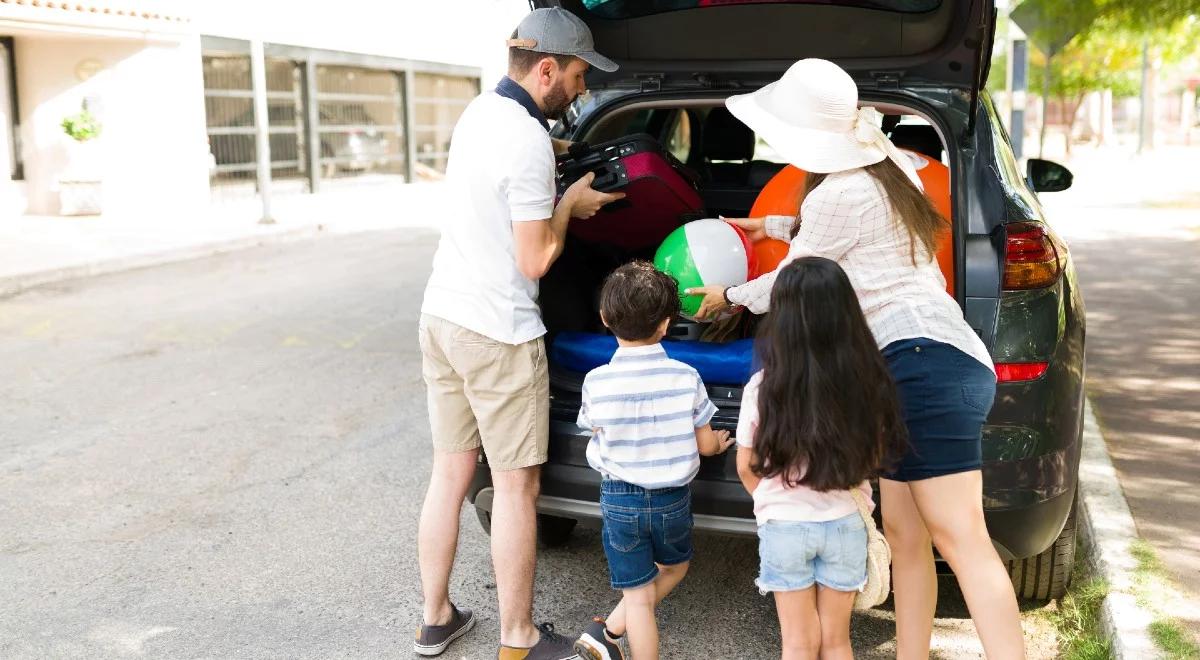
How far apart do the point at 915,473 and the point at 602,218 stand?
170 cm

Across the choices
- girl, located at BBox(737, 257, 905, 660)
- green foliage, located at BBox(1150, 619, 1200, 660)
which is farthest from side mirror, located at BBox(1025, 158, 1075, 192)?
girl, located at BBox(737, 257, 905, 660)

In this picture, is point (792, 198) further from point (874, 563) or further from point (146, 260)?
point (146, 260)

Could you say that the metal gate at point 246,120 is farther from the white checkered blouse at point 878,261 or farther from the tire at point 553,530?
the white checkered blouse at point 878,261

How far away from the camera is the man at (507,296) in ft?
10.4

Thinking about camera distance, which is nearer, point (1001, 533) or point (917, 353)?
point (917, 353)

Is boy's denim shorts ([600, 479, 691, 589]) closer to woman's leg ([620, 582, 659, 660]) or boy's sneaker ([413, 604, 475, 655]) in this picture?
woman's leg ([620, 582, 659, 660])

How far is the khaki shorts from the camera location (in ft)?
10.7

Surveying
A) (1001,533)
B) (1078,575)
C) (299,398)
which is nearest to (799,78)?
(1001,533)

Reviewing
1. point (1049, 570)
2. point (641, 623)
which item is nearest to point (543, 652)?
point (641, 623)

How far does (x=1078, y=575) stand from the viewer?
151 inches

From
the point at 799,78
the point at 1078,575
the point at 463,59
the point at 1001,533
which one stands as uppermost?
the point at 463,59

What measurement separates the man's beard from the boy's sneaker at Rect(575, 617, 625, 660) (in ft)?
4.78

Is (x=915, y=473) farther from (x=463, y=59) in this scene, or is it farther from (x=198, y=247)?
(x=463, y=59)

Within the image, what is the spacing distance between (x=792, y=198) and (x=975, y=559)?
1.40 m
